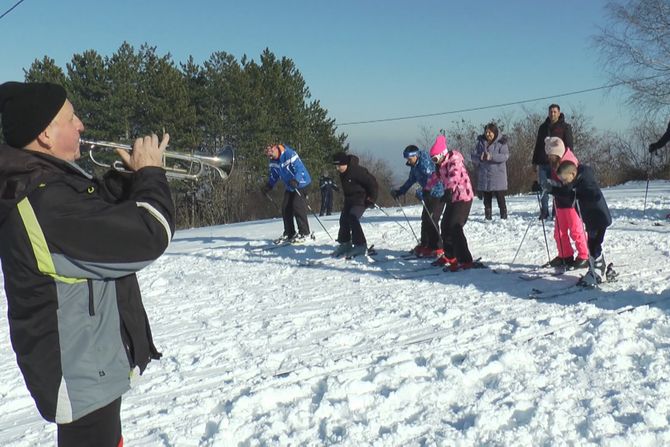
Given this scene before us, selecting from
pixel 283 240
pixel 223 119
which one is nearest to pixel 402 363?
pixel 283 240

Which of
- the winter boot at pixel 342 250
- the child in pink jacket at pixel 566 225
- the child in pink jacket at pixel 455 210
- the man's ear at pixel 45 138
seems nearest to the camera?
the man's ear at pixel 45 138

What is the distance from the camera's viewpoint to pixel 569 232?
688 cm

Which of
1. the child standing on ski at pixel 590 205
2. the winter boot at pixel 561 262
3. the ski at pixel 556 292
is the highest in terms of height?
the child standing on ski at pixel 590 205

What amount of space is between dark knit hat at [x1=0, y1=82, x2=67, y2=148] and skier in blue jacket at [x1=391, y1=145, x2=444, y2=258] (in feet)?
21.8

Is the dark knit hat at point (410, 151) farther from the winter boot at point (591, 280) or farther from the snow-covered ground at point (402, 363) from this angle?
the winter boot at point (591, 280)

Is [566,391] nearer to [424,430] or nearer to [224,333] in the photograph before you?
[424,430]

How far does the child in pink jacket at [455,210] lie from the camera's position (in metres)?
7.20

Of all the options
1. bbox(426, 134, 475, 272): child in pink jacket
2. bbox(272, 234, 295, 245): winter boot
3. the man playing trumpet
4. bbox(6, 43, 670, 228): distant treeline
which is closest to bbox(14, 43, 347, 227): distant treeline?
bbox(6, 43, 670, 228): distant treeline

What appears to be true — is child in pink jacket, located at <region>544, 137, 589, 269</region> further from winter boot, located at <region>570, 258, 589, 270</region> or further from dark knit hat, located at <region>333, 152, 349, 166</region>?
dark knit hat, located at <region>333, 152, 349, 166</region>

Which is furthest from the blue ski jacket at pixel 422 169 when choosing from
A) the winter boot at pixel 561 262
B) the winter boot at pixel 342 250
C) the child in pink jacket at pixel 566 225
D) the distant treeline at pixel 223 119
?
the distant treeline at pixel 223 119

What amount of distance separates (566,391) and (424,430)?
955mm

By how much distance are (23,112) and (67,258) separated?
49cm

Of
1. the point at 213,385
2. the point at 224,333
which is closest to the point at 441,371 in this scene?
the point at 213,385

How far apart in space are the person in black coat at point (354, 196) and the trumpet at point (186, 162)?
4.52m
